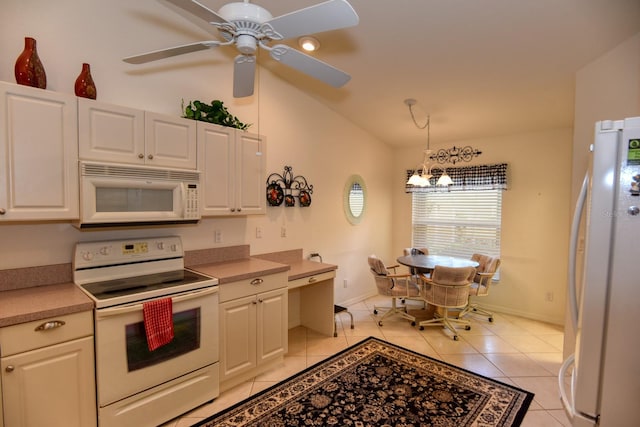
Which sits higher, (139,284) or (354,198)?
(354,198)

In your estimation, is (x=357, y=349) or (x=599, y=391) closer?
(x=599, y=391)

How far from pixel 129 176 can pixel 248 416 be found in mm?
1854

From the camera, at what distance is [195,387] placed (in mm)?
2221

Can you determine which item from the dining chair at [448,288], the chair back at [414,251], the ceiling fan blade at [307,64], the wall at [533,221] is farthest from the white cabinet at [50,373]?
the wall at [533,221]

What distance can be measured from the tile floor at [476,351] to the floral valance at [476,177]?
70.3 inches

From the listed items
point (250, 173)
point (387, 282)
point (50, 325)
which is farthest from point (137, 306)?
point (387, 282)

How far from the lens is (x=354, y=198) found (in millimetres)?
4574

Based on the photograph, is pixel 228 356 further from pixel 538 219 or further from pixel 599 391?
pixel 538 219

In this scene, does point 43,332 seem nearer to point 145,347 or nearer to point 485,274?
point 145,347

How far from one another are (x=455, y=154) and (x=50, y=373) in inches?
193

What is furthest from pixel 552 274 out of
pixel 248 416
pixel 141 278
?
pixel 141 278

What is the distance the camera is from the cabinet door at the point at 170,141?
2275 mm

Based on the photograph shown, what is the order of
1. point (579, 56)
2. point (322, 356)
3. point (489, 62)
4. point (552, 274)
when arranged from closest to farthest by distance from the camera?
point (579, 56) < point (489, 62) < point (322, 356) < point (552, 274)

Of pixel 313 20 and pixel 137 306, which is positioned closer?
pixel 313 20
